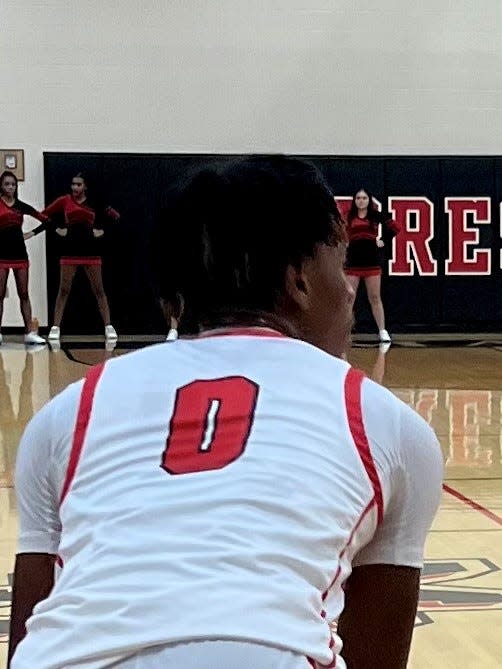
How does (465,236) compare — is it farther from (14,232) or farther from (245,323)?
(245,323)

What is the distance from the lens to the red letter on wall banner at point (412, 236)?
12383mm

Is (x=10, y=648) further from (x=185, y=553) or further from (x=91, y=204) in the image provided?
(x=91, y=204)

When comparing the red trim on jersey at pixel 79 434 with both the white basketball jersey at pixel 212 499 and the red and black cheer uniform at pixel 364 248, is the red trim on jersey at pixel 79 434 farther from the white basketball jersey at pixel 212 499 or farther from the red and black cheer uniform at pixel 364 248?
the red and black cheer uniform at pixel 364 248

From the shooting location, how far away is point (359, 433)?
1.17 m

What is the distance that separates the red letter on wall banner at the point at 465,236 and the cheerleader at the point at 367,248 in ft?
4.28

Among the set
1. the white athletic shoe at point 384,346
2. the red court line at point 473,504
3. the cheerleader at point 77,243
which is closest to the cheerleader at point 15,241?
the cheerleader at point 77,243

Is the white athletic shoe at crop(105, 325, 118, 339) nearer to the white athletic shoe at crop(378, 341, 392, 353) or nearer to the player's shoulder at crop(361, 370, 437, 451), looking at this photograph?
the white athletic shoe at crop(378, 341, 392, 353)

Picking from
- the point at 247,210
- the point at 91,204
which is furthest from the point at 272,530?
the point at 91,204

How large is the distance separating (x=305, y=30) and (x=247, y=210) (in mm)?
11478

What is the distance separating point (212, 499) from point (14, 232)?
407 inches

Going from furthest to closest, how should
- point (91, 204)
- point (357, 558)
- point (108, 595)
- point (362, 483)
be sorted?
point (91, 204) < point (357, 558) < point (362, 483) < point (108, 595)

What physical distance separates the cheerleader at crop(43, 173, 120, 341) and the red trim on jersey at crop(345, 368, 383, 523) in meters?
10.3

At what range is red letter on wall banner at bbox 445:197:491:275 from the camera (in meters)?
12.4

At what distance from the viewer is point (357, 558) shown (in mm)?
1277
